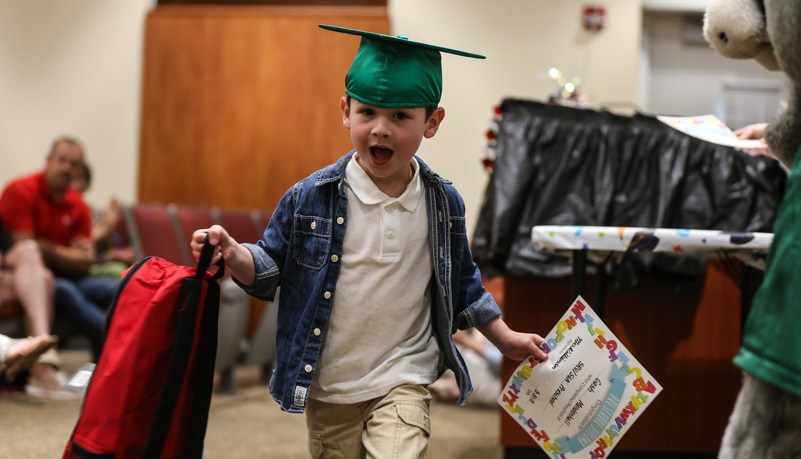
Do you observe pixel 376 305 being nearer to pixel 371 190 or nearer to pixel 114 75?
pixel 371 190

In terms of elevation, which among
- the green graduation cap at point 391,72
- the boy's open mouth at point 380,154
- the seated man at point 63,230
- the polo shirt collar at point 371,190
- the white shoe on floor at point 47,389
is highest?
the green graduation cap at point 391,72

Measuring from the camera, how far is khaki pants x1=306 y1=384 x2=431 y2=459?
4.43ft

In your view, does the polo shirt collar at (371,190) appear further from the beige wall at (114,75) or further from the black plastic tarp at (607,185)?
the beige wall at (114,75)

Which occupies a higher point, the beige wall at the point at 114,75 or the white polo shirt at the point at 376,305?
the beige wall at the point at 114,75

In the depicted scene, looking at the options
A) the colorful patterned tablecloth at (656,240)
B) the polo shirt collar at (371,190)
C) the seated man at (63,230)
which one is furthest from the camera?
the seated man at (63,230)

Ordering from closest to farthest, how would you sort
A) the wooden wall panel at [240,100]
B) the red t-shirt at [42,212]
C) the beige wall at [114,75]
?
the red t-shirt at [42,212]
the beige wall at [114,75]
the wooden wall panel at [240,100]

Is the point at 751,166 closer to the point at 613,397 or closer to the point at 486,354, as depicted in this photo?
the point at 613,397

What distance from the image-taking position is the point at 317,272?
55.2 inches

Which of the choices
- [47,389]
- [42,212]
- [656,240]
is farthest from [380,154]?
[42,212]

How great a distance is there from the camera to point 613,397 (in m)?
1.46

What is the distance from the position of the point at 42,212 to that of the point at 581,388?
10.8 feet

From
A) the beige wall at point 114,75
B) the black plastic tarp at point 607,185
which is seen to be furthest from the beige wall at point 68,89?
the black plastic tarp at point 607,185

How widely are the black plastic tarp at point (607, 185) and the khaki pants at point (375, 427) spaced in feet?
3.78

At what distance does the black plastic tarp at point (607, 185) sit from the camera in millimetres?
2492
